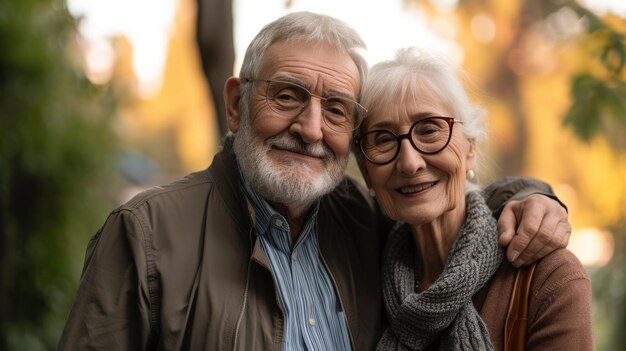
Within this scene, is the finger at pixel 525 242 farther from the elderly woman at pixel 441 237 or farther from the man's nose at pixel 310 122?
the man's nose at pixel 310 122

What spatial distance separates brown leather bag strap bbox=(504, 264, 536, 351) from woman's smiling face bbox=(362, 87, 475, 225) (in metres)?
0.32

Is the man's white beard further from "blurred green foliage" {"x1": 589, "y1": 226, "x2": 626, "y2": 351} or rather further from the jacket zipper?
"blurred green foliage" {"x1": 589, "y1": 226, "x2": 626, "y2": 351}

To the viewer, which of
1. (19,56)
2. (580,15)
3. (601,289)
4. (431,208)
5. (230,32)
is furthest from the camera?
(19,56)

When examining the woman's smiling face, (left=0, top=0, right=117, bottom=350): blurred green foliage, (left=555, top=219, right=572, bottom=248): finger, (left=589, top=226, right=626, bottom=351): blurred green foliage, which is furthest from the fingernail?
(left=0, top=0, right=117, bottom=350): blurred green foliage

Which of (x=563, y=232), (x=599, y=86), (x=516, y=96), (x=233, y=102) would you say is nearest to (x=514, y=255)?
(x=563, y=232)

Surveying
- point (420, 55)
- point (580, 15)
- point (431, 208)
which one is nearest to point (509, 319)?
point (431, 208)

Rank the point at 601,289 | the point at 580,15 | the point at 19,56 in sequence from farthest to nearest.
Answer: the point at 19,56 < the point at 601,289 < the point at 580,15

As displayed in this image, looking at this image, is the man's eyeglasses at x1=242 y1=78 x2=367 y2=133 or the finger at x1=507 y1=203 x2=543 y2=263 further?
the man's eyeglasses at x1=242 y1=78 x2=367 y2=133

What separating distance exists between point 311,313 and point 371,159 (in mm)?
525

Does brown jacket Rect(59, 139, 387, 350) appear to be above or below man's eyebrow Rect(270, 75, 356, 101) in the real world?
below

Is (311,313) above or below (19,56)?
below

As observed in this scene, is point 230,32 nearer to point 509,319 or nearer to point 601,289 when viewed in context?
point 509,319

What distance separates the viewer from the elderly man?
205cm

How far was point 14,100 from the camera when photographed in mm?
5840
